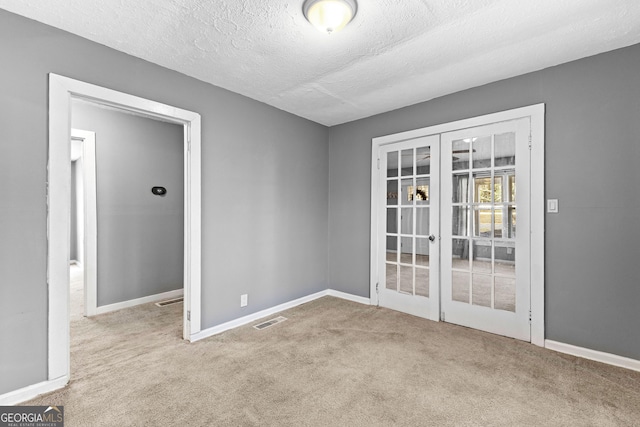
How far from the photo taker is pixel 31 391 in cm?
196

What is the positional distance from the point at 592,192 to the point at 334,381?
2.61 metres

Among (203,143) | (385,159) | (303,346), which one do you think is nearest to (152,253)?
(203,143)

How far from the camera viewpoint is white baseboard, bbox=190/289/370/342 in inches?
115

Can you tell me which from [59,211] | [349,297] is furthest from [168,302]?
[349,297]

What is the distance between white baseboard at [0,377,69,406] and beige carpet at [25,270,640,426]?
2.2 inches

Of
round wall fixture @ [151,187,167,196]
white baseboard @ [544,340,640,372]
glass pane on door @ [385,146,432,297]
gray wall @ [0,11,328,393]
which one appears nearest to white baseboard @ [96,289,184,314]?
round wall fixture @ [151,187,167,196]

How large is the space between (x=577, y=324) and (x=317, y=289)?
282cm

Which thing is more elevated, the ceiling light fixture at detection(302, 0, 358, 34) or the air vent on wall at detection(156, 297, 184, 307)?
the ceiling light fixture at detection(302, 0, 358, 34)

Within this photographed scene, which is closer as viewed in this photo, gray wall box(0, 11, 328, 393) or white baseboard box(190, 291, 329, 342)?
gray wall box(0, 11, 328, 393)

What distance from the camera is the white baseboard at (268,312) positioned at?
2918 millimetres

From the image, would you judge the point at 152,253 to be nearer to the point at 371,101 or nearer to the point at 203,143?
the point at 203,143

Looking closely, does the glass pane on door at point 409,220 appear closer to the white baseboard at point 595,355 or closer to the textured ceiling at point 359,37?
the textured ceiling at point 359,37

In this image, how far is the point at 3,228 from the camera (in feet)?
6.24

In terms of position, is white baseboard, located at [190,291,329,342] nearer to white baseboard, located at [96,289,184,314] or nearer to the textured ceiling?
white baseboard, located at [96,289,184,314]
